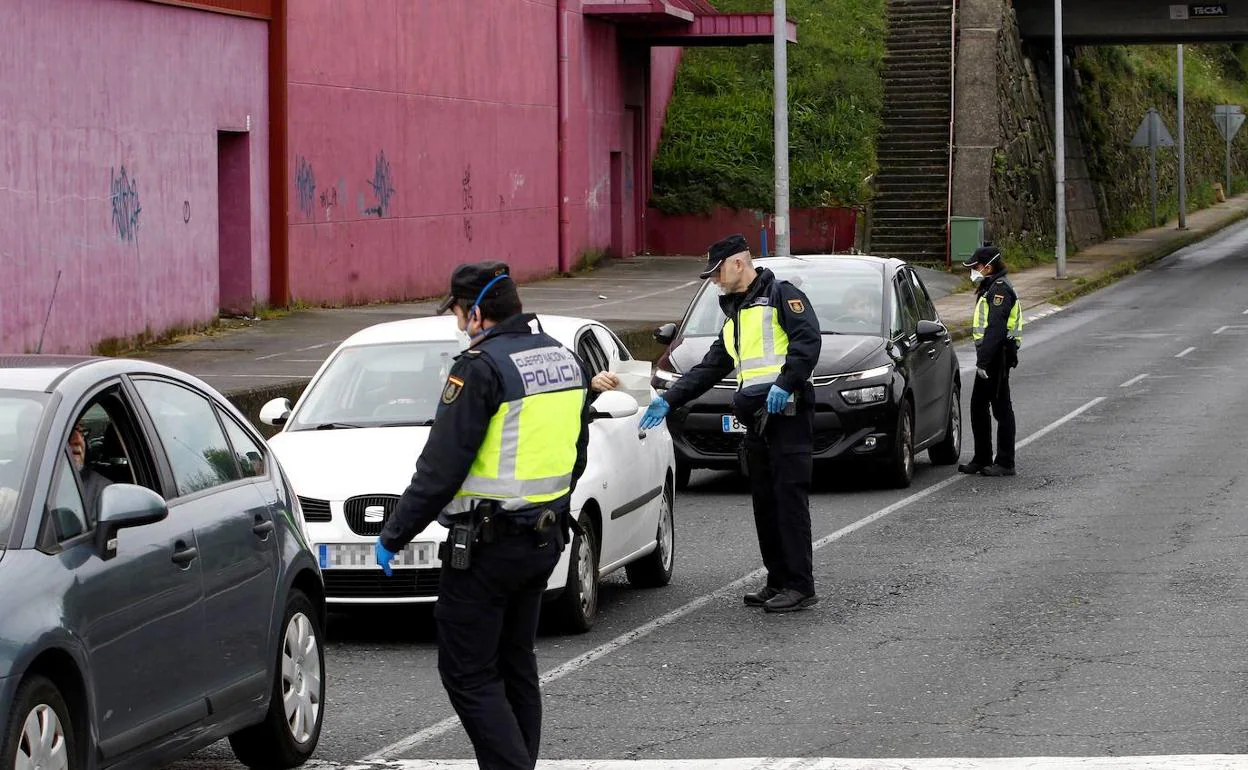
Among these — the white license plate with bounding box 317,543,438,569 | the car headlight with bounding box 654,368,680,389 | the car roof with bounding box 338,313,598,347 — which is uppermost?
the car roof with bounding box 338,313,598,347

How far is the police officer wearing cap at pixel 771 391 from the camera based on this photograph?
10219 millimetres

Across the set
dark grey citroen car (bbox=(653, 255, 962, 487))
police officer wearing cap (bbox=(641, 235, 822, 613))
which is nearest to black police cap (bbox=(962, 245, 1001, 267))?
dark grey citroen car (bbox=(653, 255, 962, 487))

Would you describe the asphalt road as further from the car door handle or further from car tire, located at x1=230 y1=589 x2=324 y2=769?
the car door handle

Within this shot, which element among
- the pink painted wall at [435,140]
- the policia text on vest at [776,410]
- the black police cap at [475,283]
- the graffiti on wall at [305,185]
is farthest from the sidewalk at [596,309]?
the black police cap at [475,283]

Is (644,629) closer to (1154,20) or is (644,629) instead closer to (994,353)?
(994,353)

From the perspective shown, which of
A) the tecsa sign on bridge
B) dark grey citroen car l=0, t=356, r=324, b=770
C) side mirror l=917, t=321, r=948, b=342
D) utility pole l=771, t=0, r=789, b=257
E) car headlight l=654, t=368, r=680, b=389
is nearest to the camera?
dark grey citroen car l=0, t=356, r=324, b=770

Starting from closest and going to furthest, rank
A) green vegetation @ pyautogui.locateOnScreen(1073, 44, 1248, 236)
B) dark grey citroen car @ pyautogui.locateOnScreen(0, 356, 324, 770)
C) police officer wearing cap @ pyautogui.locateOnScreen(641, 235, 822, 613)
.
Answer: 1. dark grey citroen car @ pyautogui.locateOnScreen(0, 356, 324, 770)
2. police officer wearing cap @ pyautogui.locateOnScreen(641, 235, 822, 613)
3. green vegetation @ pyautogui.locateOnScreen(1073, 44, 1248, 236)

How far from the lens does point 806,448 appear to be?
10289 millimetres

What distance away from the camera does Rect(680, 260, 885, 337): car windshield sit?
15398mm

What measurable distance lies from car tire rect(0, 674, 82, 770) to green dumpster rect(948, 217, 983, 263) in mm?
35011

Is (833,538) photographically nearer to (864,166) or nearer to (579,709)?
(579,709)

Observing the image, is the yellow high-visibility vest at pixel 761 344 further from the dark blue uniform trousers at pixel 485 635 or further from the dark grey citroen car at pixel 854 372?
the dark grey citroen car at pixel 854 372

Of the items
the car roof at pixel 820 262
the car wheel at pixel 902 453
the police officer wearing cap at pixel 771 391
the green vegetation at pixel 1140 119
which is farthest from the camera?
the green vegetation at pixel 1140 119

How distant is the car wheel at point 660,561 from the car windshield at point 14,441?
5.24m
